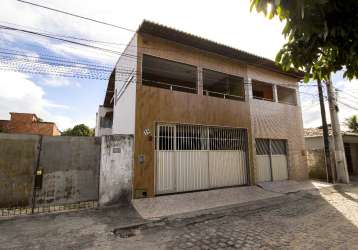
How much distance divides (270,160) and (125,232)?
8.16 m

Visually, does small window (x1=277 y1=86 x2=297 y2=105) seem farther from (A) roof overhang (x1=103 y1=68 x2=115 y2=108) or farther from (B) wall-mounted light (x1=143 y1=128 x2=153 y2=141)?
(A) roof overhang (x1=103 y1=68 x2=115 y2=108)

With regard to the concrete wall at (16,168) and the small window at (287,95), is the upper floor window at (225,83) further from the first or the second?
the concrete wall at (16,168)

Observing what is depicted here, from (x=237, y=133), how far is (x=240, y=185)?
233 cm

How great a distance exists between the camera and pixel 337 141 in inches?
414

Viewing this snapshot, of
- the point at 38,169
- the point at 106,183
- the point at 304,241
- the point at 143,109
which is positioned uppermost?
the point at 143,109

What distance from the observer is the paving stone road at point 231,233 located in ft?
12.4

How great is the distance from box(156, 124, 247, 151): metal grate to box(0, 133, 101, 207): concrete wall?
2410 millimetres

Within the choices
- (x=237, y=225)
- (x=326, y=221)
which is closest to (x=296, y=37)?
(x=237, y=225)

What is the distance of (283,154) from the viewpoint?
35.3 ft

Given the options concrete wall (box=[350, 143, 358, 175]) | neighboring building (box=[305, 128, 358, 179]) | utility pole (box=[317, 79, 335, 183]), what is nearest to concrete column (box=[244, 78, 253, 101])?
utility pole (box=[317, 79, 335, 183])

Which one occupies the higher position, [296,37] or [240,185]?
[296,37]

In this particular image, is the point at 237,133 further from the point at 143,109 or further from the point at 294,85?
the point at 294,85

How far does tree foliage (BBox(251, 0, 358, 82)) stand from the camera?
190 cm

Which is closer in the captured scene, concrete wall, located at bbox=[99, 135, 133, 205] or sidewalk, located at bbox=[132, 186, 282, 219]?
sidewalk, located at bbox=[132, 186, 282, 219]
